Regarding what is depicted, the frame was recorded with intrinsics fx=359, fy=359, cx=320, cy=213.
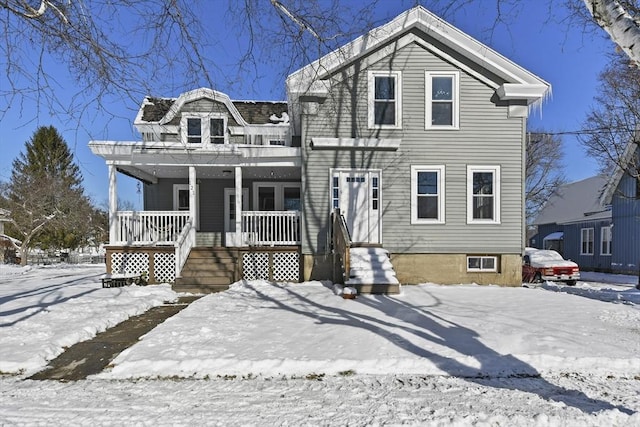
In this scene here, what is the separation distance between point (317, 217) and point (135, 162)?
18.7ft

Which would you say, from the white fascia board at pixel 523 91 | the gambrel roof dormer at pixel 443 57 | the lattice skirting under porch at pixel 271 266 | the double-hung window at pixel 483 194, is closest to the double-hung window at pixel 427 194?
the double-hung window at pixel 483 194

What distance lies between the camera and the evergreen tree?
22.4 metres

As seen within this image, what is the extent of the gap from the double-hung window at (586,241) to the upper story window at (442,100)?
18848mm

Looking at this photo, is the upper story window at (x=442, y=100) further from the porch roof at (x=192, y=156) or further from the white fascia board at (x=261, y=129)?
the white fascia board at (x=261, y=129)

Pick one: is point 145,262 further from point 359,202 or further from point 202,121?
point 359,202

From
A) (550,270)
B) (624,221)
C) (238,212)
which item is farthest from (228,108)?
(624,221)

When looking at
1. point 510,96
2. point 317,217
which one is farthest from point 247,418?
point 510,96

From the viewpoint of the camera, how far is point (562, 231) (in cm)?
2636

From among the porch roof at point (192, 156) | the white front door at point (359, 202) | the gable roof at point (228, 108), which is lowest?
the white front door at point (359, 202)

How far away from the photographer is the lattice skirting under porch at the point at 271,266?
35.6 feet

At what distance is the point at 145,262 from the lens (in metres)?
10.7

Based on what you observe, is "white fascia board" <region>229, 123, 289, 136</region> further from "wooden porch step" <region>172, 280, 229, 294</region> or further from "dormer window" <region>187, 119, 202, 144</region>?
"wooden porch step" <region>172, 280, 229, 294</region>

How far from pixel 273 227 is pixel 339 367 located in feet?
24.9

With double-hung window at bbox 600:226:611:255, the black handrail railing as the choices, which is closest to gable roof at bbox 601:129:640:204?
double-hung window at bbox 600:226:611:255
